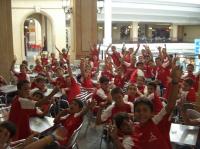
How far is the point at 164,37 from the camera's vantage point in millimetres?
40719

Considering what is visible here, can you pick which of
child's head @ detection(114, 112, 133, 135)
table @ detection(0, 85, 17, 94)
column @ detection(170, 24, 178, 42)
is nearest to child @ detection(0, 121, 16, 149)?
child's head @ detection(114, 112, 133, 135)

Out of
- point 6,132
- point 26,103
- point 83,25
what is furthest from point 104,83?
point 83,25

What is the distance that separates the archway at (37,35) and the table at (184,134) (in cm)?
1832

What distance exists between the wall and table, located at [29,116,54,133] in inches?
629

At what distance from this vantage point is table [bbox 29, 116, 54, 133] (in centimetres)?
448

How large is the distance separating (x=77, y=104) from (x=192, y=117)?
1686 millimetres

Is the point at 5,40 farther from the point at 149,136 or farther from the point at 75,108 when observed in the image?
the point at 149,136

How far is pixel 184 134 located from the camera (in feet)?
14.0

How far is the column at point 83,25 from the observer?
13.0 m

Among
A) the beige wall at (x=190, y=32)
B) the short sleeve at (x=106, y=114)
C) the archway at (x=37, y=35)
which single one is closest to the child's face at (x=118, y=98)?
the short sleeve at (x=106, y=114)

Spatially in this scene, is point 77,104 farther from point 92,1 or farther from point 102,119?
point 92,1

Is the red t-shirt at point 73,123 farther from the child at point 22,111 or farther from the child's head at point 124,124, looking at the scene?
the child's head at point 124,124

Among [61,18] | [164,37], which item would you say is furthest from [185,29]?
[61,18]

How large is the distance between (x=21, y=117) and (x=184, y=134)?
2212 mm
